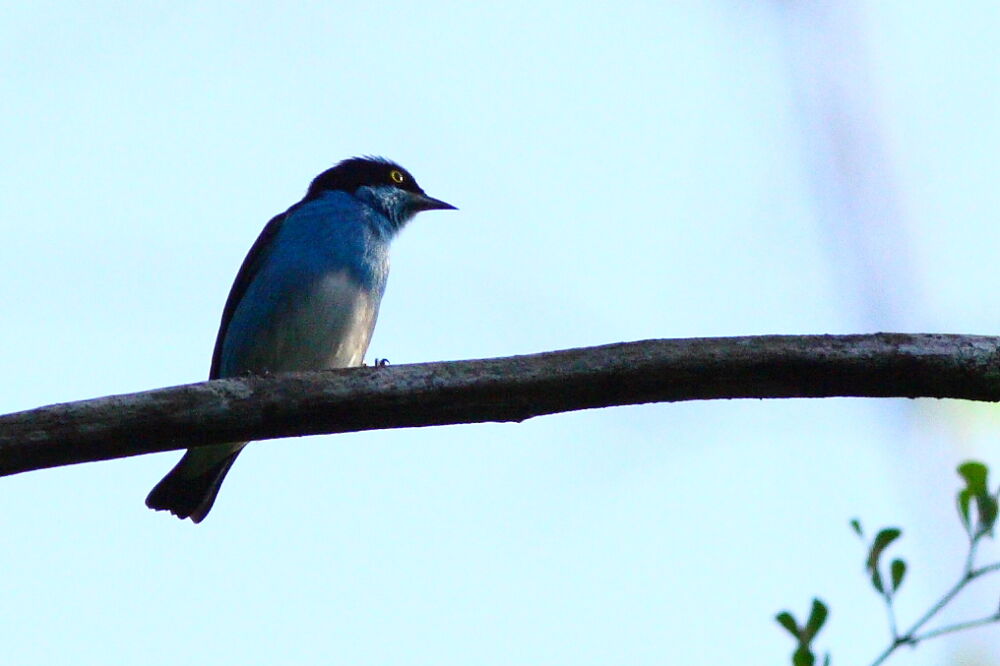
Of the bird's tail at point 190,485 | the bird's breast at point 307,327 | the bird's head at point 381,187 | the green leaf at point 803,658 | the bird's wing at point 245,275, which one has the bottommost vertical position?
the green leaf at point 803,658

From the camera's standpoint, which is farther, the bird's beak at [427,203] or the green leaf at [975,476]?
the bird's beak at [427,203]

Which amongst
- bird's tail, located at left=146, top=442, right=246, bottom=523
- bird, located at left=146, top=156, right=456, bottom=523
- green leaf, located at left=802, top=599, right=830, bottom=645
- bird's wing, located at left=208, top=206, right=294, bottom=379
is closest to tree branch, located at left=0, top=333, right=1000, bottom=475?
green leaf, located at left=802, top=599, right=830, bottom=645

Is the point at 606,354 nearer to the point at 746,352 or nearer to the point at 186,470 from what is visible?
the point at 746,352

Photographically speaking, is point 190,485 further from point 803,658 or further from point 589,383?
point 803,658

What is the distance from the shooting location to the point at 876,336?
4398mm

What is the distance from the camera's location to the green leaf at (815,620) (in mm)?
3002

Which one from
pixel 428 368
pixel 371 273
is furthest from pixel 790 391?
pixel 371 273

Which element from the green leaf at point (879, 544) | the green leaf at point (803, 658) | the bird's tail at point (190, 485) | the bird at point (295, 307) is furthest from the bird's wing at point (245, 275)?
the green leaf at point (803, 658)

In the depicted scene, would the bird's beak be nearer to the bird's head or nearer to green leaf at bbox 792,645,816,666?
the bird's head

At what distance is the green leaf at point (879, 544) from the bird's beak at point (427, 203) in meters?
6.55

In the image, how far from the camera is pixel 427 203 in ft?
31.4

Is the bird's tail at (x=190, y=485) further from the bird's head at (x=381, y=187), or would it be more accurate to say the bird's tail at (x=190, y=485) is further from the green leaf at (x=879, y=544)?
the green leaf at (x=879, y=544)

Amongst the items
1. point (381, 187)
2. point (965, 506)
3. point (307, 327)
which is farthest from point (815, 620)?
point (381, 187)

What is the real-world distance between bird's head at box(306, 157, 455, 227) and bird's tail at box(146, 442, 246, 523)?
206 centimetres
